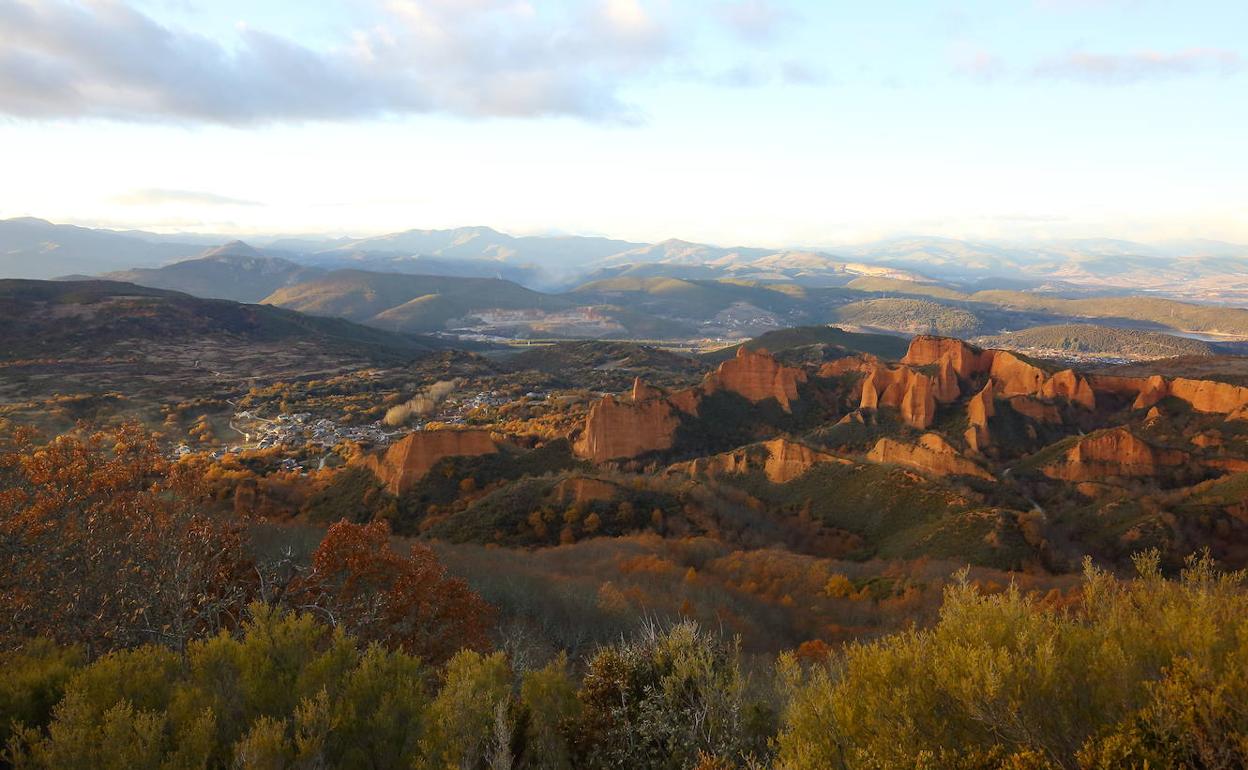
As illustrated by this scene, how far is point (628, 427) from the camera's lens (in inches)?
2525

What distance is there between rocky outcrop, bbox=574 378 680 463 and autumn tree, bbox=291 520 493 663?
41408 mm

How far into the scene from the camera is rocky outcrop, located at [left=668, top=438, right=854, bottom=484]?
5584 cm

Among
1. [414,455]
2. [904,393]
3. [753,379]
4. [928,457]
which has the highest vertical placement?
[753,379]

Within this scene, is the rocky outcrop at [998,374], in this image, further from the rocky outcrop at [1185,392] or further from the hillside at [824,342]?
the hillside at [824,342]

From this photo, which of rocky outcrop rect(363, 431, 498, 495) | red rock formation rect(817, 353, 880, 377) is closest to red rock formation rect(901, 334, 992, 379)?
red rock formation rect(817, 353, 880, 377)

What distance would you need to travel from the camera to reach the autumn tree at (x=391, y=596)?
1808 centimetres

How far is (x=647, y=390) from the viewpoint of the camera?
2734 inches

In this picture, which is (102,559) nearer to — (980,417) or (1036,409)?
(980,417)

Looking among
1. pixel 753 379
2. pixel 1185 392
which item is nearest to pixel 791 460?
pixel 753 379

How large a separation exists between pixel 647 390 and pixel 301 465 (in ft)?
115

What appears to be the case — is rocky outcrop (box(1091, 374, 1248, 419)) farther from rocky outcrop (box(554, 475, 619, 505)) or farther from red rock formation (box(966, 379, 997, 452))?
rocky outcrop (box(554, 475, 619, 505))

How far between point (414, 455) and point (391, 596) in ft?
117

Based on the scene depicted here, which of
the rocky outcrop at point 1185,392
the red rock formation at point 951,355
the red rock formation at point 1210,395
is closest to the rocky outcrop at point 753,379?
the red rock formation at point 951,355

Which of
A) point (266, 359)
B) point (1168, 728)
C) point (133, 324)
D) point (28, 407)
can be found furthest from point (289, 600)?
point (133, 324)
